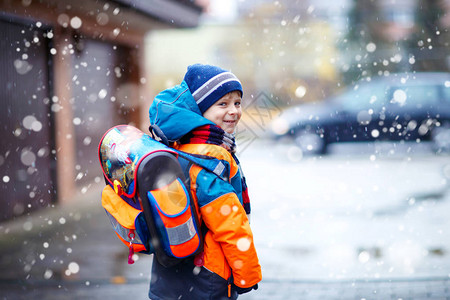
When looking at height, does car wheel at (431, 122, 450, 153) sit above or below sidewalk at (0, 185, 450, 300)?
below

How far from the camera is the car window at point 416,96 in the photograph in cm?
1264

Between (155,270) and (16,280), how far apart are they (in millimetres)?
2627

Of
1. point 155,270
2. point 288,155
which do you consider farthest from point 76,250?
point 288,155

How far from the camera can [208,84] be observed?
2223 millimetres

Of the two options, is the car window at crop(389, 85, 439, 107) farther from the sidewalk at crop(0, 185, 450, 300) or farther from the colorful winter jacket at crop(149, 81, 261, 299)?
the colorful winter jacket at crop(149, 81, 261, 299)

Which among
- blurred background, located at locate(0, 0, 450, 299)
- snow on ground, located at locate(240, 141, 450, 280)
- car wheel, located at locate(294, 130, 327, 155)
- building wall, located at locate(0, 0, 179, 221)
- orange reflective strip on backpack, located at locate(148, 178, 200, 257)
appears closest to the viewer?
orange reflective strip on backpack, located at locate(148, 178, 200, 257)

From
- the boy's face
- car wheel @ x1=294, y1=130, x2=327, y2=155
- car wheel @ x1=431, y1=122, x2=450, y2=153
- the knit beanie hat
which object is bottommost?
car wheel @ x1=294, y1=130, x2=327, y2=155

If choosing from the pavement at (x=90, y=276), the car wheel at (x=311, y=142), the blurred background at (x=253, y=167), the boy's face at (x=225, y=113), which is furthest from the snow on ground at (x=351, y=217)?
the boy's face at (x=225, y=113)

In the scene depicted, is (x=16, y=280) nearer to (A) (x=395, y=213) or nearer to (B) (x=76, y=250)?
(B) (x=76, y=250)

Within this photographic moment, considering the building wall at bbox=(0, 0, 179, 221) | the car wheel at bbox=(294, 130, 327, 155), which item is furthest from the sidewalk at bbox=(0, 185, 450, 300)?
the car wheel at bbox=(294, 130, 327, 155)

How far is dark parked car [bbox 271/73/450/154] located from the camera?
1261 cm

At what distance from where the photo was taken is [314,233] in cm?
591

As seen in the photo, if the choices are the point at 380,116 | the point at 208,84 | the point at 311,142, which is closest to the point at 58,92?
the point at 208,84

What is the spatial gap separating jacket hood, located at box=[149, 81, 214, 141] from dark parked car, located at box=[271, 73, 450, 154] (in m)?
10.5
